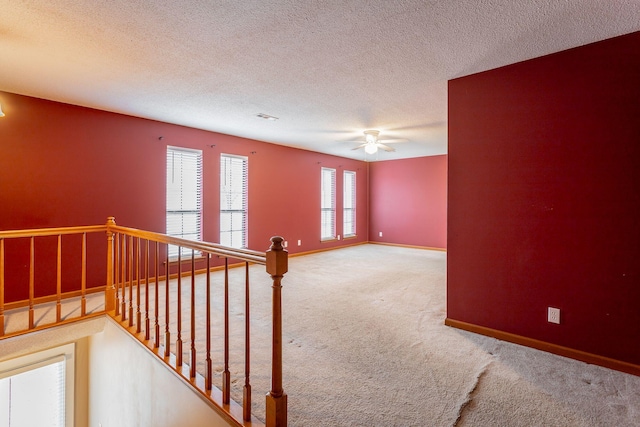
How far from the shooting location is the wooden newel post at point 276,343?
147 centimetres

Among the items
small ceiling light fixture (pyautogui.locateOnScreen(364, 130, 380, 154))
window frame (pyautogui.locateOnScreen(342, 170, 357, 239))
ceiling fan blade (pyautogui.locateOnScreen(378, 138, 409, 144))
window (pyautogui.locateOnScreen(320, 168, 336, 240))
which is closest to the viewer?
small ceiling light fixture (pyautogui.locateOnScreen(364, 130, 380, 154))

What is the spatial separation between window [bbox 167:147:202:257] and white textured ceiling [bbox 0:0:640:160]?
1.00 metres

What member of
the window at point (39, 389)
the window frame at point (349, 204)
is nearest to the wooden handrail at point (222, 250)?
the window at point (39, 389)

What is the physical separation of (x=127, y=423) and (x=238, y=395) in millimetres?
1783

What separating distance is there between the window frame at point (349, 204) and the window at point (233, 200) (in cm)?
306

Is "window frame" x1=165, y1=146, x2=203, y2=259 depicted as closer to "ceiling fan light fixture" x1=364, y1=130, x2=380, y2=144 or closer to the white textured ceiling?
the white textured ceiling

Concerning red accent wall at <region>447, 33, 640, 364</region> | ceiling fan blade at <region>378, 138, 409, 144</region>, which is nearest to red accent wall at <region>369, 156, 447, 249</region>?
ceiling fan blade at <region>378, 138, 409, 144</region>

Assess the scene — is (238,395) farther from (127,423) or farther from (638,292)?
(638,292)

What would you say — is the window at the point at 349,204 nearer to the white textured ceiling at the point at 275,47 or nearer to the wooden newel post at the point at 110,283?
the white textured ceiling at the point at 275,47

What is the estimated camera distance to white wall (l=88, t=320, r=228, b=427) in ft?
6.49

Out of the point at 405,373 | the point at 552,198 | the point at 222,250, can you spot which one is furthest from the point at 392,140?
the point at 222,250

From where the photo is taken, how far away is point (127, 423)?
2.79 m

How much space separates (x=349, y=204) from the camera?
8164 millimetres

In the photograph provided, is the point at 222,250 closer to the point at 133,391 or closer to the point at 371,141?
the point at 133,391
